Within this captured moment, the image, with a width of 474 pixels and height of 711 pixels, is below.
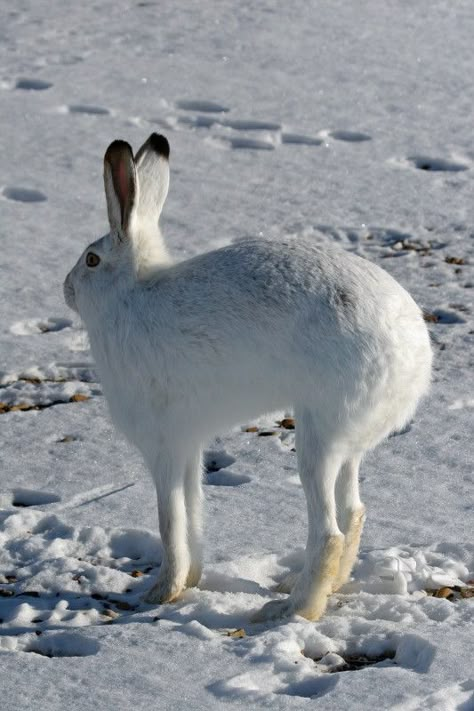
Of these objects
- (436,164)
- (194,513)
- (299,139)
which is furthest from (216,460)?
(299,139)

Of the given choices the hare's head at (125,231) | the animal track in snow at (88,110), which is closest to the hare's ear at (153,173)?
the hare's head at (125,231)

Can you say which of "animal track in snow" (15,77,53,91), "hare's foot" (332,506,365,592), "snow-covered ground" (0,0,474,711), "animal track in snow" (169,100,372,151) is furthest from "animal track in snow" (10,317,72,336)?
"animal track in snow" (15,77,53,91)

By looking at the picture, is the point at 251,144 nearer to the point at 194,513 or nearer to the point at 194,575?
the point at 194,513

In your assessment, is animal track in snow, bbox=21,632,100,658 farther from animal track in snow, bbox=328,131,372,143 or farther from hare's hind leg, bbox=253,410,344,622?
animal track in snow, bbox=328,131,372,143

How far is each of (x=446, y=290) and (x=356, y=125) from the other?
265cm

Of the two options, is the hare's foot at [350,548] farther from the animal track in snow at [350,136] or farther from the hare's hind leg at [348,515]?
the animal track in snow at [350,136]

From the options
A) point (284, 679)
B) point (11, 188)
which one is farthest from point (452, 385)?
point (11, 188)

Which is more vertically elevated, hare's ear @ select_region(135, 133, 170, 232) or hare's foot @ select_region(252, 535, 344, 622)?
hare's ear @ select_region(135, 133, 170, 232)

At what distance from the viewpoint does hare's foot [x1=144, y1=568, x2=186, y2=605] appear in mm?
4383

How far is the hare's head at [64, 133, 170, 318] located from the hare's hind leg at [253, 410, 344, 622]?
2.89 feet

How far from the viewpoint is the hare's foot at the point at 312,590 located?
4.16m

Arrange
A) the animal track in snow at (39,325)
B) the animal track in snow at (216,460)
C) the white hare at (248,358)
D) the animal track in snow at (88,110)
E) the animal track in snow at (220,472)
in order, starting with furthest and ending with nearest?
the animal track in snow at (88,110), the animal track in snow at (39,325), the animal track in snow at (216,460), the animal track in snow at (220,472), the white hare at (248,358)

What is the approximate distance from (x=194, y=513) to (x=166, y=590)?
12.9 inches

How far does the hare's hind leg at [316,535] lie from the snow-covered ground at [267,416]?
90 millimetres
